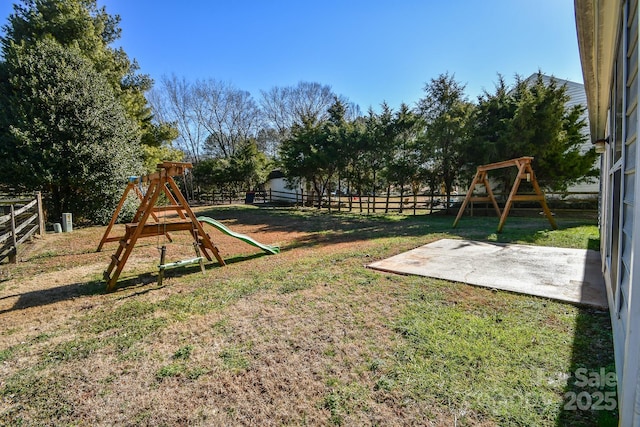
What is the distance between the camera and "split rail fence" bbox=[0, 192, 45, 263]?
6.00 metres

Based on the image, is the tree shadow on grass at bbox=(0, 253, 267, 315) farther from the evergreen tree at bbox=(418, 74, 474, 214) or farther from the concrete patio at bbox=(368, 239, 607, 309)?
the evergreen tree at bbox=(418, 74, 474, 214)

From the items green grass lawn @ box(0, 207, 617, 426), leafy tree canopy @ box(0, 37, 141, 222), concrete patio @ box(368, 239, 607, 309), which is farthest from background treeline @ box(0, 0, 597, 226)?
concrete patio @ box(368, 239, 607, 309)

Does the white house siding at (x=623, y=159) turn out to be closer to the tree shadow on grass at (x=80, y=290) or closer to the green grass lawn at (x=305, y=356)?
the green grass lawn at (x=305, y=356)

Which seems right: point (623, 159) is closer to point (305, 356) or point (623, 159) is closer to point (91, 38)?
point (305, 356)

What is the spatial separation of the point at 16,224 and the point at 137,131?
23.1 feet

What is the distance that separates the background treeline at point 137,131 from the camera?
9.91m

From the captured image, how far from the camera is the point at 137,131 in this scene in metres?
13.4

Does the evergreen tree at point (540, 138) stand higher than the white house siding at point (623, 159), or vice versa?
the evergreen tree at point (540, 138)

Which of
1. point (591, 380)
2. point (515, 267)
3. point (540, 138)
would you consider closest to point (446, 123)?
point (540, 138)

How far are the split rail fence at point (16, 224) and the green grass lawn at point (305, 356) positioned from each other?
2437mm

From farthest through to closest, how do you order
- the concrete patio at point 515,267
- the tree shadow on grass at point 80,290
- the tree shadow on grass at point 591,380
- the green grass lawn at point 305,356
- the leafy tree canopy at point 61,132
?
the leafy tree canopy at point 61,132
the tree shadow on grass at point 80,290
the concrete patio at point 515,267
the green grass lawn at point 305,356
the tree shadow on grass at point 591,380

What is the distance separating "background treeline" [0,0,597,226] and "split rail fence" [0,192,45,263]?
174 cm

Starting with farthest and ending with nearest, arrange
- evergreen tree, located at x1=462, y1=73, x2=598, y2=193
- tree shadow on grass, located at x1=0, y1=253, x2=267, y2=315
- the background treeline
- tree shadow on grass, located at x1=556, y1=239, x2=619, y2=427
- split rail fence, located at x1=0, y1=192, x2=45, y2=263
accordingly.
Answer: evergreen tree, located at x1=462, y1=73, x2=598, y2=193 < the background treeline < split rail fence, located at x1=0, y1=192, x2=45, y2=263 < tree shadow on grass, located at x1=0, y1=253, x2=267, y2=315 < tree shadow on grass, located at x1=556, y1=239, x2=619, y2=427

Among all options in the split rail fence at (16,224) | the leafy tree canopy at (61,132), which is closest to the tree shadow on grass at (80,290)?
the split rail fence at (16,224)
